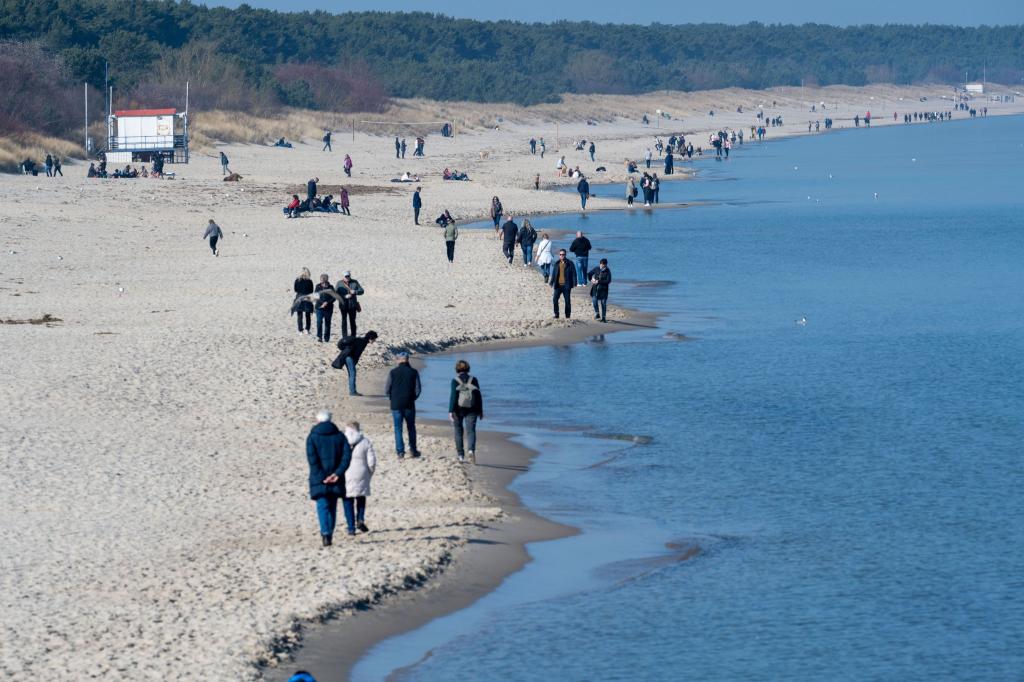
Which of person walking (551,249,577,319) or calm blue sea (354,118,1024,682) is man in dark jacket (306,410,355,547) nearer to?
calm blue sea (354,118,1024,682)

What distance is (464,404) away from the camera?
21.4 meters

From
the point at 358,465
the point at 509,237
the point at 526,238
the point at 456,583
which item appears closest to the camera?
the point at 456,583

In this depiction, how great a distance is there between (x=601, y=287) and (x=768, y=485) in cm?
1347

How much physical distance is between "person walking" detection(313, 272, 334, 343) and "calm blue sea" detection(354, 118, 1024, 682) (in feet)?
8.53

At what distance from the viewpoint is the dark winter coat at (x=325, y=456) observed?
16.7m

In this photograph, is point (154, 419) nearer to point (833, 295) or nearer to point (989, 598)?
point (989, 598)

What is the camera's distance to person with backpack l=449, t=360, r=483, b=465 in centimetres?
2124

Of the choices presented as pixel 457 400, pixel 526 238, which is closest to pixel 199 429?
pixel 457 400

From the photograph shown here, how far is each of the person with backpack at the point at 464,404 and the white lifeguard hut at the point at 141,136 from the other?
181ft

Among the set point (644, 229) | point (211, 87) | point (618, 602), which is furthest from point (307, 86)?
point (618, 602)

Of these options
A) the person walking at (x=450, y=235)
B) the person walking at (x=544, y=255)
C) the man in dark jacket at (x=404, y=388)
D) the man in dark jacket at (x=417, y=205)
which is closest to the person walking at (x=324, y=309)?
the man in dark jacket at (x=404, y=388)

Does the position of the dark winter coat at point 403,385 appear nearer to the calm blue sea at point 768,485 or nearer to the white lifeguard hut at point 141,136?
the calm blue sea at point 768,485

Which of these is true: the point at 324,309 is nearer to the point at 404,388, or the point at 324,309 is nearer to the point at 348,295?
the point at 348,295

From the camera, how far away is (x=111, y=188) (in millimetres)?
62156
